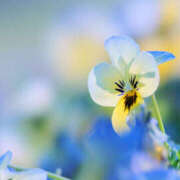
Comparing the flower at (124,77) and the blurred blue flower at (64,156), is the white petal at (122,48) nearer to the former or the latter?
the flower at (124,77)

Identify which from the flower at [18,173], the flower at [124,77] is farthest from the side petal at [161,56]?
the flower at [18,173]

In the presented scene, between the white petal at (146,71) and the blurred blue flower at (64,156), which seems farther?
the blurred blue flower at (64,156)

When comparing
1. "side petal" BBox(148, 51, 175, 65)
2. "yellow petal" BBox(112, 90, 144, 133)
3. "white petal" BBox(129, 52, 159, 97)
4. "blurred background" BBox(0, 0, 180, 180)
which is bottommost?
"yellow petal" BBox(112, 90, 144, 133)

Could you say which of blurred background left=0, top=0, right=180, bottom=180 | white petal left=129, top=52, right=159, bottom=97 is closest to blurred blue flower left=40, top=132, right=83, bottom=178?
blurred background left=0, top=0, right=180, bottom=180

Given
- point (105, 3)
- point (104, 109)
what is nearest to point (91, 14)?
point (104, 109)

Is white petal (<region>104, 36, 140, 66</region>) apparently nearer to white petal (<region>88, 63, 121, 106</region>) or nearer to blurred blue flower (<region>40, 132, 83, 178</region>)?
white petal (<region>88, 63, 121, 106</region>)

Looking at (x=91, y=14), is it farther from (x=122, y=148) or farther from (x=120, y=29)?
(x=122, y=148)

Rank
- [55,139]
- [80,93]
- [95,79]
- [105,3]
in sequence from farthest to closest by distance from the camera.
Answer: [105,3], [80,93], [55,139], [95,79]
